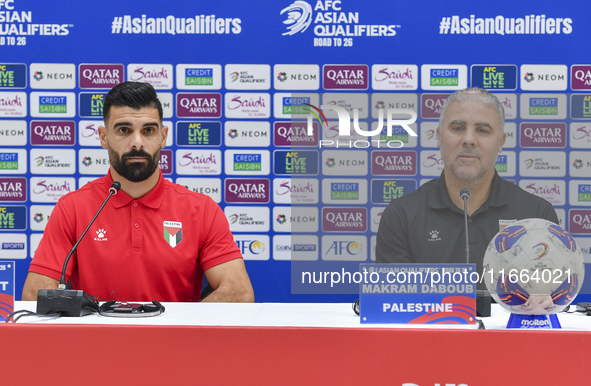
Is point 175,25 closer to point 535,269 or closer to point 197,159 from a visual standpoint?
point 197,159

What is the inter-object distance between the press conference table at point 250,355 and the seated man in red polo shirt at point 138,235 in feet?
2.41

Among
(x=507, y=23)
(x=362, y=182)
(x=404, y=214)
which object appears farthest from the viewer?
(x=362, y=182)

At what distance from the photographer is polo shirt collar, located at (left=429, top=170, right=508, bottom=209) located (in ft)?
7.02

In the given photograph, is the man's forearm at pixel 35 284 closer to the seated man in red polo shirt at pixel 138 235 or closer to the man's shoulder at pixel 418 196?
the seated man in red polo shirt at pixel 138 235

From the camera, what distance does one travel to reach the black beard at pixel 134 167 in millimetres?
1815

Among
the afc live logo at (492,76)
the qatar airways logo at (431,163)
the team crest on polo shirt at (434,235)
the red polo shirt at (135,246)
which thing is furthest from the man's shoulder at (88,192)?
the afc live logo at (492,76)

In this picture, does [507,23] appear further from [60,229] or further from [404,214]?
[60,229]

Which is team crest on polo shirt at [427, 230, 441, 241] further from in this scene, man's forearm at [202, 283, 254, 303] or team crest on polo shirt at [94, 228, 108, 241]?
team crest on polo shirt at [94, 228, 108, 241]

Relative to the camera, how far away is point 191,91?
8.01 feet

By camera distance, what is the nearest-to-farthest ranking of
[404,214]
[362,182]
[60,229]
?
[60,229] → [404,214] → [362,182]

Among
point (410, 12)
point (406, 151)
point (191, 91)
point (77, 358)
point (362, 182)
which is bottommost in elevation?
point (77, 358)

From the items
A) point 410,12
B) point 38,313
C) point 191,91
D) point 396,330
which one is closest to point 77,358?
point 38,313

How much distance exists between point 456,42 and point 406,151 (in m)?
0.59

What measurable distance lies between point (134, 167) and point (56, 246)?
399mm
